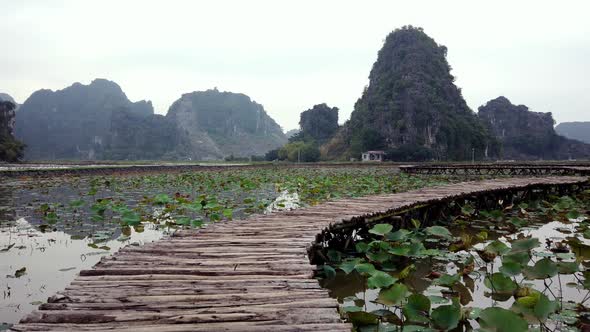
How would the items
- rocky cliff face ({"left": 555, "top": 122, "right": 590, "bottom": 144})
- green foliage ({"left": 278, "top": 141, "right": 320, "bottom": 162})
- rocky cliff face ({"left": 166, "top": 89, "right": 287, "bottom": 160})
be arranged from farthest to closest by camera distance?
rocky cliff face ({"left": 555, "top": 122, "right": 590, "bottom": 144})
rocky cliff face ({"left": 166, "top": 89, "right": 287, "bottom": 160})
green foliage ({"left": 278, "top": 141, "right": 320, "bottom": 162})

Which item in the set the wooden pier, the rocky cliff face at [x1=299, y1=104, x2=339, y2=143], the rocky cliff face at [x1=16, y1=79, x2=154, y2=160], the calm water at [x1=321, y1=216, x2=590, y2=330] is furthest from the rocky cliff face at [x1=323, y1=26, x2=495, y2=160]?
the rocky cliff face at [x1=16, y1=79, x2=154, y2=160]

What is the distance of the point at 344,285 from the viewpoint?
4.14m

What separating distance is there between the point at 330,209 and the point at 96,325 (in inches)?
Result: 178

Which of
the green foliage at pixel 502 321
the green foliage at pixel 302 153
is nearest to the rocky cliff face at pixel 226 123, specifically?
the green foliage at pixel 302 153

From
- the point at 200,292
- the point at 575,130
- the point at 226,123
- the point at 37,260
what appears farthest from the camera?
the point at 575,130

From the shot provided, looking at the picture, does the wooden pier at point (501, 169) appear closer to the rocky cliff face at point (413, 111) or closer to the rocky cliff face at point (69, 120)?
the rocky cliff face at point (413, 111)

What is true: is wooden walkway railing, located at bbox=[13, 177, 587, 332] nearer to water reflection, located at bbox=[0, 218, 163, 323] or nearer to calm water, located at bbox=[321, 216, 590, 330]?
calm water, located at bbox=[321, 216, 590, 330]

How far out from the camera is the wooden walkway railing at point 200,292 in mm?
2152

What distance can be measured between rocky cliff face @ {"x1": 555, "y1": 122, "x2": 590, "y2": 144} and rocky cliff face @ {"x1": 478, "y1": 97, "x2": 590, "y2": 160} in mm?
107898

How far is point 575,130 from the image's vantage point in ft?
601

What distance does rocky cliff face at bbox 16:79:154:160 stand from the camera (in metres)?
114

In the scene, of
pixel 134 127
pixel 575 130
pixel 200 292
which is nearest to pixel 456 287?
pixel 200 292

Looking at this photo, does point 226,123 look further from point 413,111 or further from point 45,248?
point 45,248

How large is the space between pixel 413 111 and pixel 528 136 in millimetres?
36296
